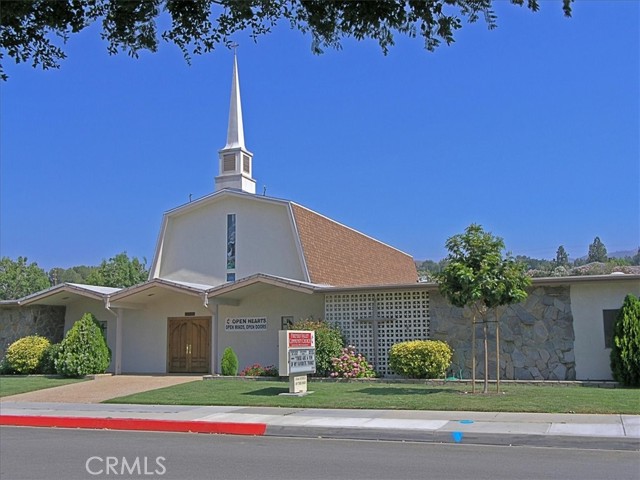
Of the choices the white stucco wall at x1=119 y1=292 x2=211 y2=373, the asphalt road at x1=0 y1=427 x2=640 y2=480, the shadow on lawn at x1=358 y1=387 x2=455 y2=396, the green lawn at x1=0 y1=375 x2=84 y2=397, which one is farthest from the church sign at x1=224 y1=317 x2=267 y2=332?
the asphalt road at x1=0 y1=427 x2=640 y2=480

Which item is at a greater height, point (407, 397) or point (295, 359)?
point (295, 359)

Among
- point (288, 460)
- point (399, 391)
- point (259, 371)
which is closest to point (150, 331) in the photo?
point (259, 371)

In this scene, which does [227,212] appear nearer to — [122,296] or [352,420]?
[122,296]

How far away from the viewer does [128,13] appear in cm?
453

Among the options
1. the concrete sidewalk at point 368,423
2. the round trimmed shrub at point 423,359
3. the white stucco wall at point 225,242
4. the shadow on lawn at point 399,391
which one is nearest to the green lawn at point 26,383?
the concrete sidewalk at point 368,423

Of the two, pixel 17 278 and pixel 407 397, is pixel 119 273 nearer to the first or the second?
pixel 17 278

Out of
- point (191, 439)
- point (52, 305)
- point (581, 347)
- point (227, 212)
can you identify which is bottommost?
point (191, 439)

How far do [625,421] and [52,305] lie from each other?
23.8 meters

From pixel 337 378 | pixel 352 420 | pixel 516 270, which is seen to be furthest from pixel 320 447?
pixel 337 378

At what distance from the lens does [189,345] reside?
27250mm

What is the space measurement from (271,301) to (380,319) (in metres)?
4.92

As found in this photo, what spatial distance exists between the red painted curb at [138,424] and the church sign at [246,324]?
11.6 m

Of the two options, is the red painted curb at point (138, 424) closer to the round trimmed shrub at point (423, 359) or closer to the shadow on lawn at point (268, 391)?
the shadow on lawn at point (268, 391)

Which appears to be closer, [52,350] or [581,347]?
[581,347]
